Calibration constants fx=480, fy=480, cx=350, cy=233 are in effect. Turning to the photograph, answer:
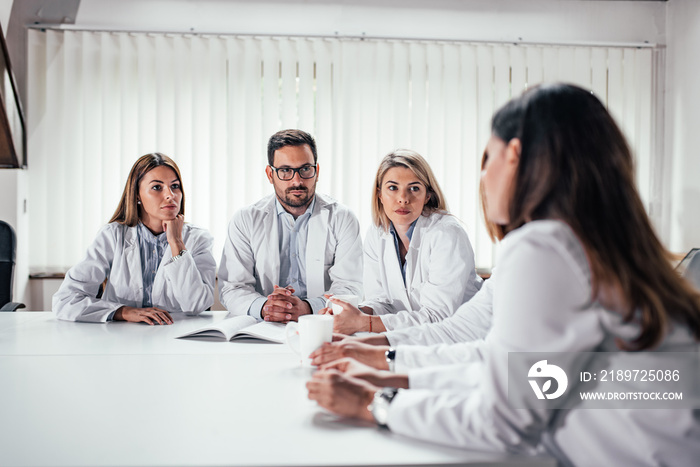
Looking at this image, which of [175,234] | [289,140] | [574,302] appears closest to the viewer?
[574,302]

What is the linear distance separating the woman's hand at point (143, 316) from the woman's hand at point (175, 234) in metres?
0.30

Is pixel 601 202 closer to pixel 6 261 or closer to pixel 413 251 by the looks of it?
pixel 413 251

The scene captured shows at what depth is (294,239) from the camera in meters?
2.35

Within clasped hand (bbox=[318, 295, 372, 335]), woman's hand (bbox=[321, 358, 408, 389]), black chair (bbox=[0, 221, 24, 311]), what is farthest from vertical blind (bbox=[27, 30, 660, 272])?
woman's hand (bbox=[321, 358, 408, 389])

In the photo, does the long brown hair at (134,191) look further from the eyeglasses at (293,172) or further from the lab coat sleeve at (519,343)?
the lab coat sleeve at (519,343)

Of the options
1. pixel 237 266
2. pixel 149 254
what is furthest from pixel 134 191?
pixel 237 266

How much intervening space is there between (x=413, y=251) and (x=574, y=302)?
1.29 meters

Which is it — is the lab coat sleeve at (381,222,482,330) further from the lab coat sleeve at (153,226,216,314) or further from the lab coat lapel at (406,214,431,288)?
the lab coat sleeve at (153,226,216,314)

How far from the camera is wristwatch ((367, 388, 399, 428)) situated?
33.8 inches

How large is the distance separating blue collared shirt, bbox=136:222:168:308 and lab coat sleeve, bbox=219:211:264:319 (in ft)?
0.91

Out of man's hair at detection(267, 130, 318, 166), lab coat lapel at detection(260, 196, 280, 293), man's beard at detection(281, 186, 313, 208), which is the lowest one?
lab coat lapel at detection(260, 196, 280, 293)

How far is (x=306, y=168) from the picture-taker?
90.3 inches

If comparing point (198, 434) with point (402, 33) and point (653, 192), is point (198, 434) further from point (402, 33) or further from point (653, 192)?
point (653, 192)

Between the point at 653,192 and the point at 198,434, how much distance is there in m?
4.02
